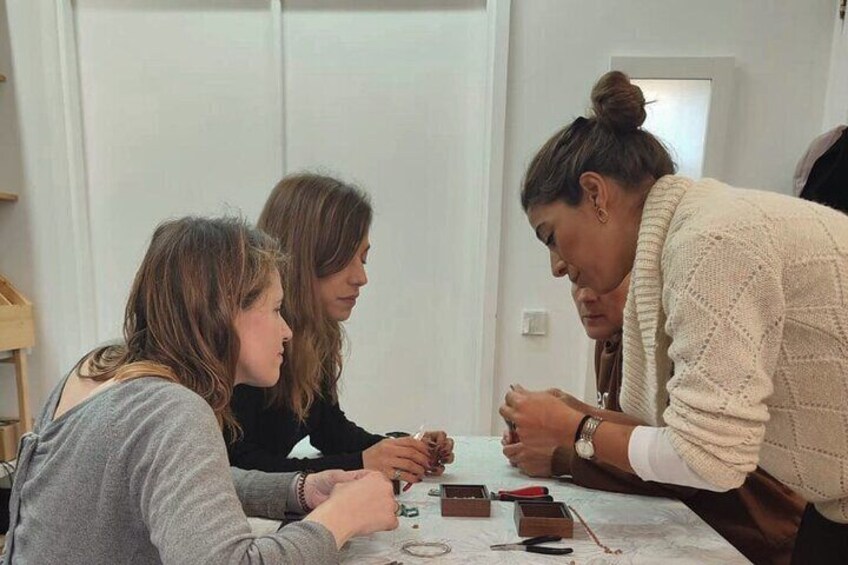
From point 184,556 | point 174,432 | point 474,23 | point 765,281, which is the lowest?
point 184,556

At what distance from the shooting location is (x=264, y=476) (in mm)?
937

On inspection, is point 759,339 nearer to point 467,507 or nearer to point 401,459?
point 467,507

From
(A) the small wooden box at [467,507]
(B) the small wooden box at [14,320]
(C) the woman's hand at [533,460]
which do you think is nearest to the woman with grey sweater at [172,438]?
(A) the small wooden box at [467,507]

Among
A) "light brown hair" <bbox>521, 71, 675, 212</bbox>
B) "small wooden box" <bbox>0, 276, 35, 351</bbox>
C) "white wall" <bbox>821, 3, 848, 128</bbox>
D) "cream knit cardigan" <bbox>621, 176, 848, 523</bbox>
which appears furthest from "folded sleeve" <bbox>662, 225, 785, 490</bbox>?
"small wooden box" <bbox>0, 276, 35, 351</bbox>

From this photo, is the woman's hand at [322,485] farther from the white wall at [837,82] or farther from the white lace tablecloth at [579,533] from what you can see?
the white wall at [837,82]

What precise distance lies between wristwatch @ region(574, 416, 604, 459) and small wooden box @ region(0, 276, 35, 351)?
211 cm

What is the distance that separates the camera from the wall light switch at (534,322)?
2.12m

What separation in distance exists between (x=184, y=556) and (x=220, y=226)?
1.39ft

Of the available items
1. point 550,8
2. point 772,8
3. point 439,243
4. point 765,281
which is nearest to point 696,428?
point 765,281

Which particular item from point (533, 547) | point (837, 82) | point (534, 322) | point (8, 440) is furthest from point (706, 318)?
point (8, 440)

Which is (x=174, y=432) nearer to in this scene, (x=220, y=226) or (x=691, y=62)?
(x=220, y=226)

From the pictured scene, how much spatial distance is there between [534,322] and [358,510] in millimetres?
1463

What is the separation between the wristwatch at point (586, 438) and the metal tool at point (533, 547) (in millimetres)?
146

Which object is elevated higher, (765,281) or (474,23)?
(474,23)
